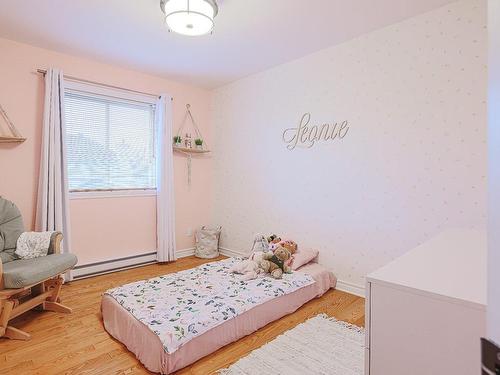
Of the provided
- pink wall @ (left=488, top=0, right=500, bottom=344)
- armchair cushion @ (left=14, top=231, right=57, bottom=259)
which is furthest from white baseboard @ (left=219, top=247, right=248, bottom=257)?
pink wall @ (left=488, top=0, right=500, bottom=344)

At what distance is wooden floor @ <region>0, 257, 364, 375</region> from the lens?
1684 mm

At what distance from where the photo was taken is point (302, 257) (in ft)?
9.59

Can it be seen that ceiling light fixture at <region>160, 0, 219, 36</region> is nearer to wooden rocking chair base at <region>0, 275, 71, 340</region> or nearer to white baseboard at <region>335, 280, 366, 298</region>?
wooden rocking chair base at <region>0, 275, 71, 340</region>

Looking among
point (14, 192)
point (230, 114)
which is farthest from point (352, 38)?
point (14, 192)

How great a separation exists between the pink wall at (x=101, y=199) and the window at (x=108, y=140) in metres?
0.17

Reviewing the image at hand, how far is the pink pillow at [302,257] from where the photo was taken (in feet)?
9.31

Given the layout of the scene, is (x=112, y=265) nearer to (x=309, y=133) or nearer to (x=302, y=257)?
(x=302, y=257)

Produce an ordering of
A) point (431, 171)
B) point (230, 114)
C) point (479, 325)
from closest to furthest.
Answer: point (479, 325) < point (431, 171) < point (230, 114)

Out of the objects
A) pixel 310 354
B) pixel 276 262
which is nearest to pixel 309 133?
pixel 276 262

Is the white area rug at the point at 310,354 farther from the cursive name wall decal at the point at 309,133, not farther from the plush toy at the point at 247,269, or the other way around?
the cursive name wall decal at the point at 309,133

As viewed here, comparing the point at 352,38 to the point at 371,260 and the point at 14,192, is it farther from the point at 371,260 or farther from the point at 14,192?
the point at 14,192

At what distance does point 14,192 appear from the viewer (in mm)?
2818

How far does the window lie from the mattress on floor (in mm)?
1661

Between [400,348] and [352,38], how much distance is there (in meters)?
2.70
